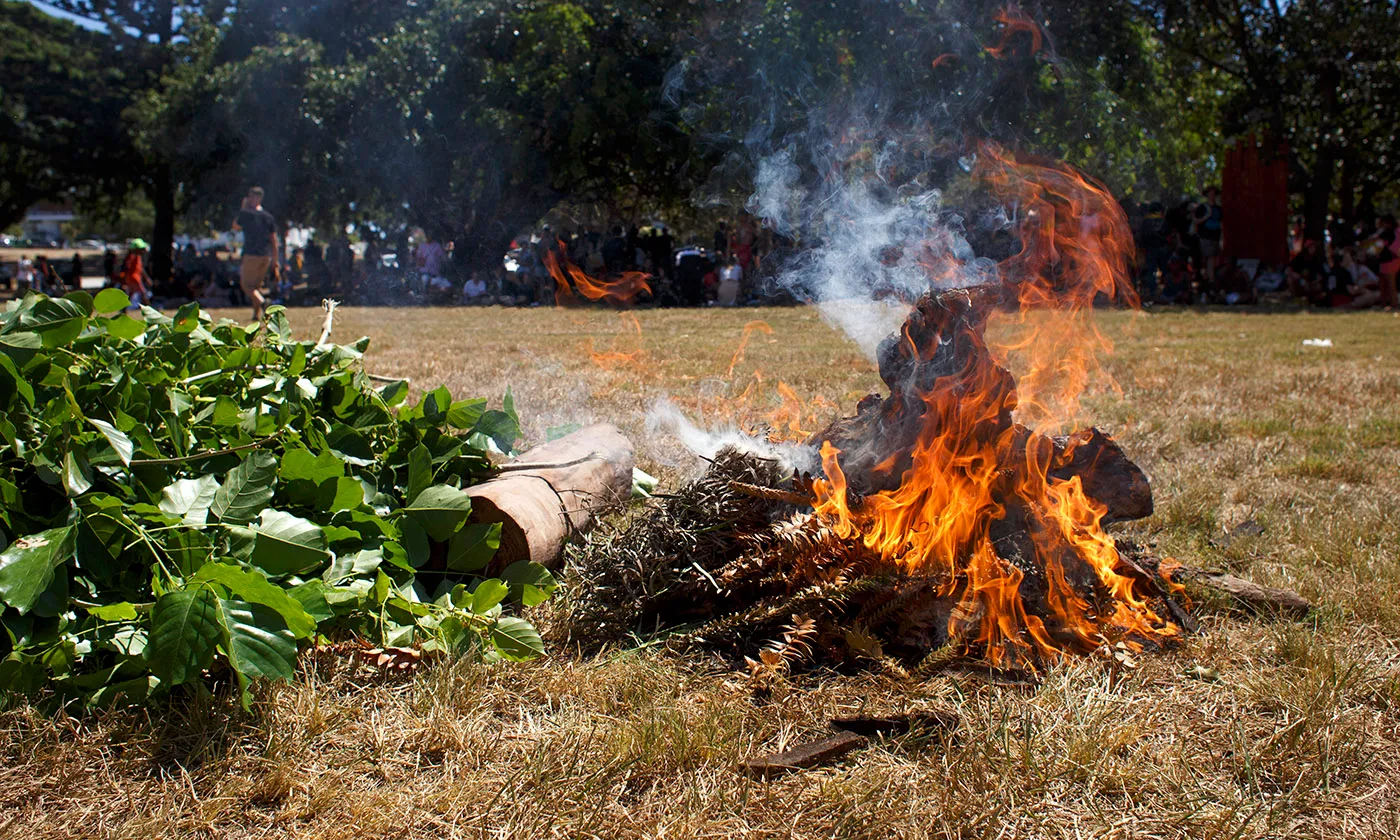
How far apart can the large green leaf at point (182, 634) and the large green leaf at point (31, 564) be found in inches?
11.7

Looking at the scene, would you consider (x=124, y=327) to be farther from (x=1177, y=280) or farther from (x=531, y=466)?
(x=1177, y=280)

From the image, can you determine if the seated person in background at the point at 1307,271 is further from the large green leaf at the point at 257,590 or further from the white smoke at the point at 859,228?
the large green leaf at the point at 257,590

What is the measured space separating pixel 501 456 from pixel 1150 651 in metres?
2.41

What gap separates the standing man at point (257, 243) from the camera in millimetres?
14367

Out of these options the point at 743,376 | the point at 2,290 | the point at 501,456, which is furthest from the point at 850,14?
the point at 2,290

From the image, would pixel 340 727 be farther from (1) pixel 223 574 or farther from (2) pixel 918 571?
(2) pixel 918 571

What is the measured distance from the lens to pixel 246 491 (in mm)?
2613

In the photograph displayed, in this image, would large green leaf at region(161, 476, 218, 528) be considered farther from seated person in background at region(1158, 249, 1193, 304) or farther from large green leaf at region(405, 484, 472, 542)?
seated person in background at region(1158, 249, 1193, 304)

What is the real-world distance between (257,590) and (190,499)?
43 cm

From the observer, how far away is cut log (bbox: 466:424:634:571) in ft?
10.5

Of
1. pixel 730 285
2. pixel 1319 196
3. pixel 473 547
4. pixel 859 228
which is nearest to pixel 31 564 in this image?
pixel 473 547

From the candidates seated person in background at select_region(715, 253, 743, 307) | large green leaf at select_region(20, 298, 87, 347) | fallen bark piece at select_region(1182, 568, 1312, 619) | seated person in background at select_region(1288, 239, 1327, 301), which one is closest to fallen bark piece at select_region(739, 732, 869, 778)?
fallen bark piece at select_region(1182, 568, 1312, 619)

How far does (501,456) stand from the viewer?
12.9 ft

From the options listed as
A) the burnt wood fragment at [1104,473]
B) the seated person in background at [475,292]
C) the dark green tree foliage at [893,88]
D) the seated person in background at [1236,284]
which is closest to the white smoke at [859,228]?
the dark green tree foliage at [893,88]
